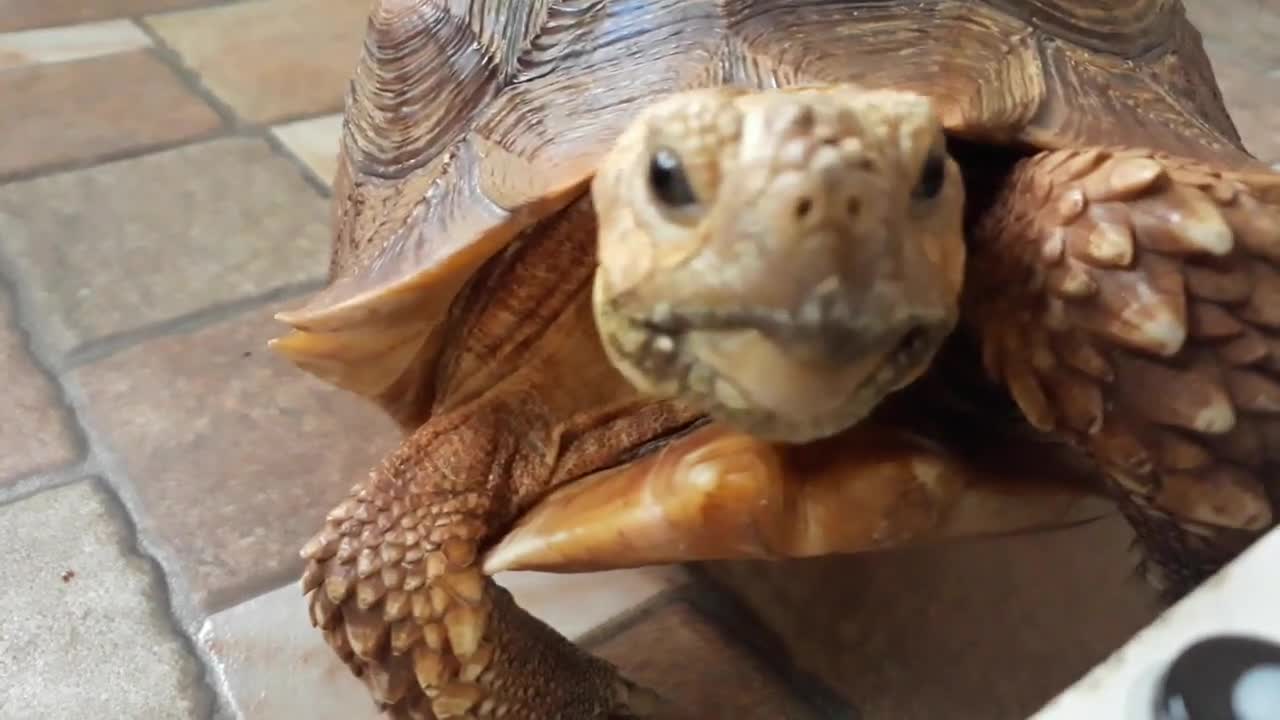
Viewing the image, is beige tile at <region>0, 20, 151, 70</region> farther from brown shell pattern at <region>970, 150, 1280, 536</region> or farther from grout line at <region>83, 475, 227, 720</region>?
brown shell pattern at <region>970, 150, 1280, 536</region>

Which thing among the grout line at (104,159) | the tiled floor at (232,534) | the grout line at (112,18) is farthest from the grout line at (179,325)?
the grout line at (112,18)

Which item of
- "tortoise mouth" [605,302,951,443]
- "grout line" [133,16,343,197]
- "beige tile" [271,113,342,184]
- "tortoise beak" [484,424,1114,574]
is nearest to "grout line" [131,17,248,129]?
"grout line" [133,16,343,197]

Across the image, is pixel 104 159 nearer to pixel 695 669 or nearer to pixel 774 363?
pixel 695 669

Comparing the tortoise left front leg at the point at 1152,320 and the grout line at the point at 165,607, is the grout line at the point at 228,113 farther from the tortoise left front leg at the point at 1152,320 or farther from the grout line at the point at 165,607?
the tortoise left front leg at the point at 1152,320

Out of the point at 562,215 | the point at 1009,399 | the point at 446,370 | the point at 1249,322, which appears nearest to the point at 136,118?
the point at 446,370

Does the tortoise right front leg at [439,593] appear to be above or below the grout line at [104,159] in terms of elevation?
above
